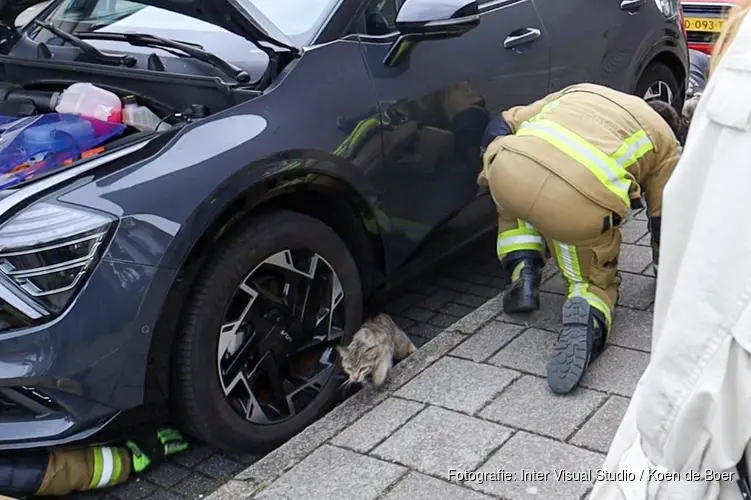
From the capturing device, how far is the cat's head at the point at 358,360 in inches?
120

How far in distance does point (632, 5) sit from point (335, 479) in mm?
3096

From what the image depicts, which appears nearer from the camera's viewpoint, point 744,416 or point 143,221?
point 744,416

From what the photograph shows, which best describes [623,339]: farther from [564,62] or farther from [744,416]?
[744,416]

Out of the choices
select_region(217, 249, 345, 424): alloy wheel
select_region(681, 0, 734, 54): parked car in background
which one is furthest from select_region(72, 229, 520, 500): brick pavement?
select_region(681, 0, 734, 54): parked car in background

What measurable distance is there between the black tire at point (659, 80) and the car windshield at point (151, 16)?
225cm

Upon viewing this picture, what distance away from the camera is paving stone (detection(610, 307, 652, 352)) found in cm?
326

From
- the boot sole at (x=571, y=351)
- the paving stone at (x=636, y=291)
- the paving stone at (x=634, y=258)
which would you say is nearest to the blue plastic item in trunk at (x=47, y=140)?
the boot sole at (x=571, y=351)

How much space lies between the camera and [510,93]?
3.74 metres

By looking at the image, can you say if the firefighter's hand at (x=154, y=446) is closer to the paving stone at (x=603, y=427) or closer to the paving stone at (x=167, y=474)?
the paving stone at (x=167, y=474)

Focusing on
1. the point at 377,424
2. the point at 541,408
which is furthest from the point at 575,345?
the point at 377,424

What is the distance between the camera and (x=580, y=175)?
3.04m

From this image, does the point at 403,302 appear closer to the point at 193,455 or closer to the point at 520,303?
the point at 520,303

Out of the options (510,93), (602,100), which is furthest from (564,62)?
(602,100)

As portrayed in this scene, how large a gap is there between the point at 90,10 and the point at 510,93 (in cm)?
183
